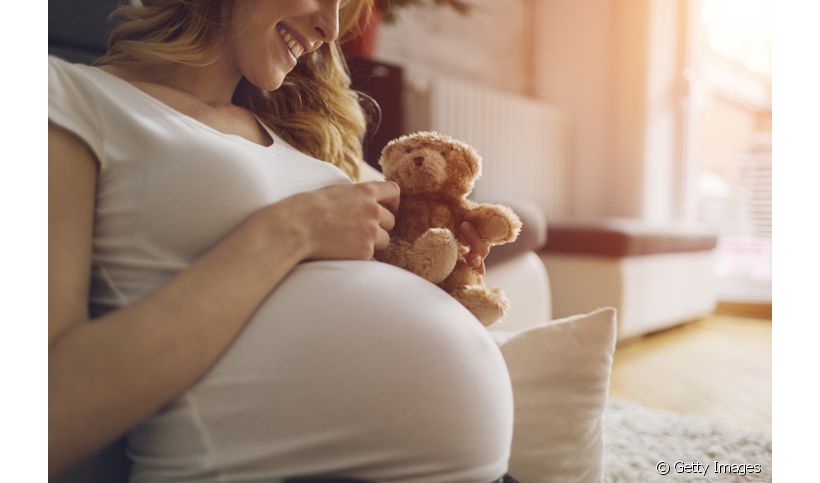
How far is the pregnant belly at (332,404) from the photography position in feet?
1.29

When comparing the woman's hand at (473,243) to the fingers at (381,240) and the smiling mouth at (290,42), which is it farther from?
the smiling mouth at (290,42)

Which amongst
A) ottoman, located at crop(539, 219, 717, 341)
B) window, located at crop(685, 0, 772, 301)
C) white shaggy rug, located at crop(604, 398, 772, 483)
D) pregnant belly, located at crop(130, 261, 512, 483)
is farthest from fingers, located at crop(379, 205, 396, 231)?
ottoman, located at crop(539, 219, 717, 341)

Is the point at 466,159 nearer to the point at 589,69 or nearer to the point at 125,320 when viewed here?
the point at 125,320

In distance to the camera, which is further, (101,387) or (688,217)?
(688,217)

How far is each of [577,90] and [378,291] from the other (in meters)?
2.39

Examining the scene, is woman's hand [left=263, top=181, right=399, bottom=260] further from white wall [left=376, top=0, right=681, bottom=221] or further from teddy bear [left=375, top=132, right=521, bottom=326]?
white wall [left=376, top=0, right=681, bottom=221]

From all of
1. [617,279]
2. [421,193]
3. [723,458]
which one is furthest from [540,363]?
[617,279]

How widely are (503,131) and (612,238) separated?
0.78 metres

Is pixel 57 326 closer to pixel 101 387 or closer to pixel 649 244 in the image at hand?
pixel 101 387

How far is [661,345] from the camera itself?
161cm

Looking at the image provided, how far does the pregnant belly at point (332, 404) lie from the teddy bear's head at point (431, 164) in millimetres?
170

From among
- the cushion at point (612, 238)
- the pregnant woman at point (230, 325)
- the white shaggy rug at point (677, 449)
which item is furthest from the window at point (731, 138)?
the pregnant woman at point (230, 325)

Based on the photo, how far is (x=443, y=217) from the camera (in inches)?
21.6

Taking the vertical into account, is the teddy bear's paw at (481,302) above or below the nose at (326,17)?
below
